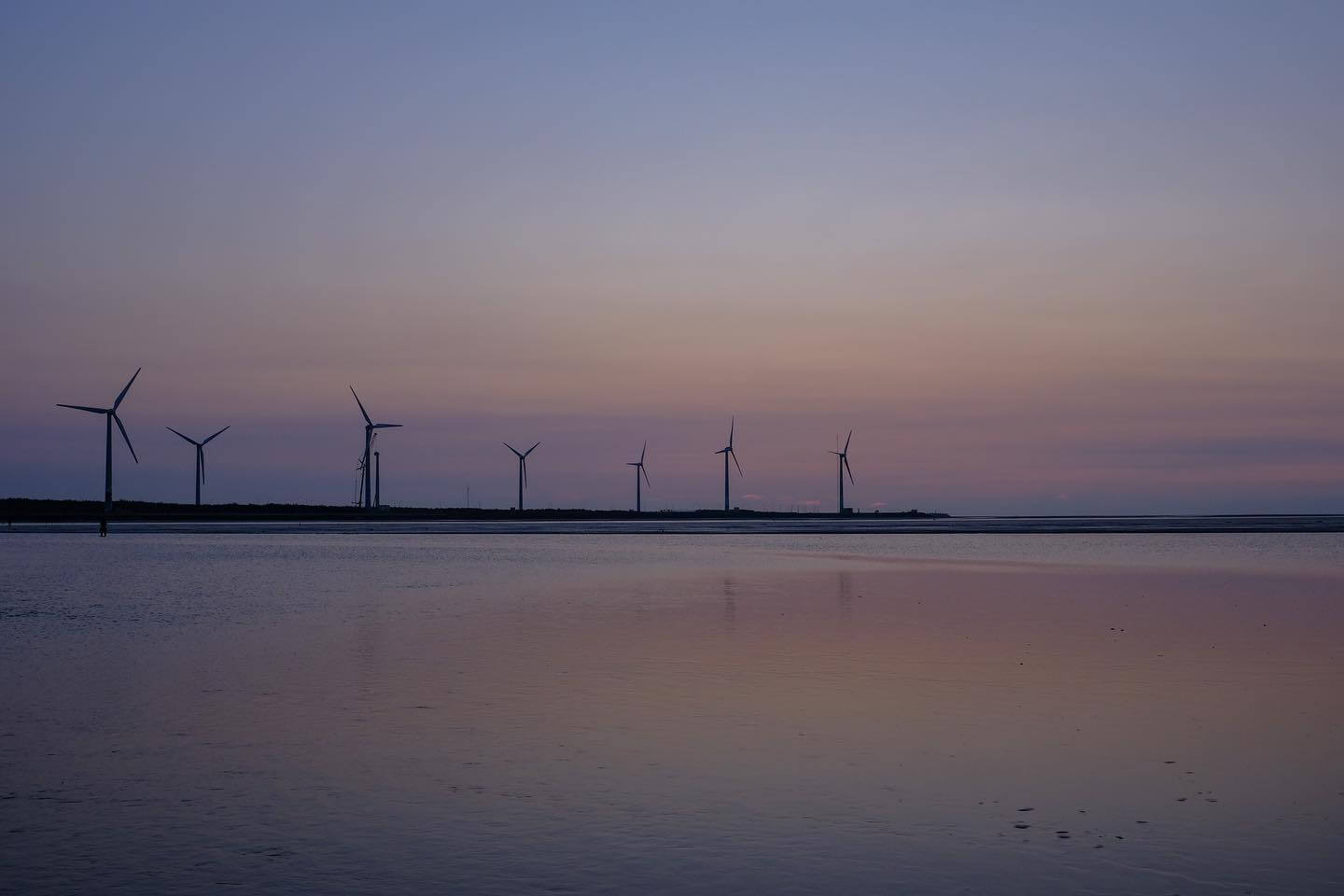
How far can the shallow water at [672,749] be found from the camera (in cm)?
876

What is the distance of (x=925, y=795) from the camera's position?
10789mm

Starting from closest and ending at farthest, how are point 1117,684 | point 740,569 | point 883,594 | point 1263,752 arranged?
1. point 1263,752
2. point 1117,684
3. point 883,594
4. point 740,569

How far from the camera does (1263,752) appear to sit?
12492 mm

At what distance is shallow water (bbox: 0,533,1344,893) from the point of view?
876 cm

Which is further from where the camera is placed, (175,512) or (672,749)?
(175,512)

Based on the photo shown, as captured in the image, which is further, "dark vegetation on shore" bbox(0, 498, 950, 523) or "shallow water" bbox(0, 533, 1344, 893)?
"dark vegetation on shore" bbox(0, 498, 950, 523)

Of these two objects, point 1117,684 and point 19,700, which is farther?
point 1117,684

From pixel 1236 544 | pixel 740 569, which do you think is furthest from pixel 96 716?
pixel 1236 544

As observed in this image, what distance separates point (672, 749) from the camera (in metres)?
12.7

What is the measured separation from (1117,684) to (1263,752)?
455 cm

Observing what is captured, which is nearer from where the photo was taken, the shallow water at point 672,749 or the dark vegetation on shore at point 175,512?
the shallow water at point 672,749

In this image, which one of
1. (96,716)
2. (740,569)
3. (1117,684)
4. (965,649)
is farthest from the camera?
(740,569)

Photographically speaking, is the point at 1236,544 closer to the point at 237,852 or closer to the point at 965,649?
the point at 965,649

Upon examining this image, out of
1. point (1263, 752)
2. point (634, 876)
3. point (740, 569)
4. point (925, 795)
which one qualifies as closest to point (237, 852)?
point (634, 876)
